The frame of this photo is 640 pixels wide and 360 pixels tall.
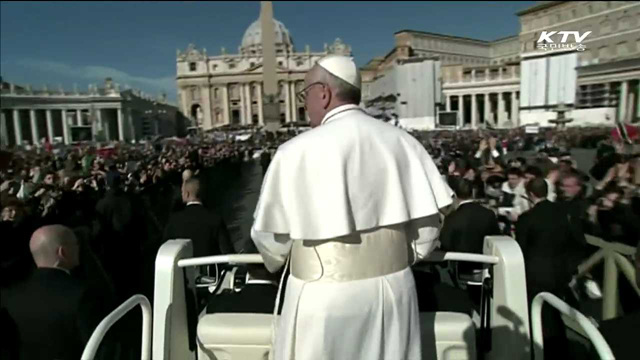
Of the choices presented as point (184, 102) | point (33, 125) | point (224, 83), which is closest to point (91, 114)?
point (33, 125)

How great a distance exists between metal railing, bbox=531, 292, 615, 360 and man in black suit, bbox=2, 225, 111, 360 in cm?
217

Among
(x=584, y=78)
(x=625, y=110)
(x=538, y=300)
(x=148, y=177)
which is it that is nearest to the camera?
(x=538, y=300)

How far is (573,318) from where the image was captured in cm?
182

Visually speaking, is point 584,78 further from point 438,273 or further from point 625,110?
point 438,273

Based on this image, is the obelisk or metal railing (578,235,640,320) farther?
the obelisk

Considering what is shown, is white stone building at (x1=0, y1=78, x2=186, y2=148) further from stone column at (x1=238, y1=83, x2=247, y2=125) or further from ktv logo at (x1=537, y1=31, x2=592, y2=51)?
ktv logo at (x1=537, y1=31, x2=592, y2=51)

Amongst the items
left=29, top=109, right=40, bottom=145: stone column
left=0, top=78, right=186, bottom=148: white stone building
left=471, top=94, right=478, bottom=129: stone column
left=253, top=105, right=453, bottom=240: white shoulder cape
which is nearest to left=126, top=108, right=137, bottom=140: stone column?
left=0, top=78, right=186, bottom=148: white stone building

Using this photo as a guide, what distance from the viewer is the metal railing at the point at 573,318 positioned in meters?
1.61

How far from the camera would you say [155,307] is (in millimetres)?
2422

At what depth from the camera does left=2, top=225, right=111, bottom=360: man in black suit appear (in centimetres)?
236

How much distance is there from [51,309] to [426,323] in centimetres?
182

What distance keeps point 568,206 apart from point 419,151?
2.92 metres

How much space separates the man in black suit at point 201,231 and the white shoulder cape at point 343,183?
2678 millimetres

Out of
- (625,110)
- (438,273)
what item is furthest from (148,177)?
(625,110)
